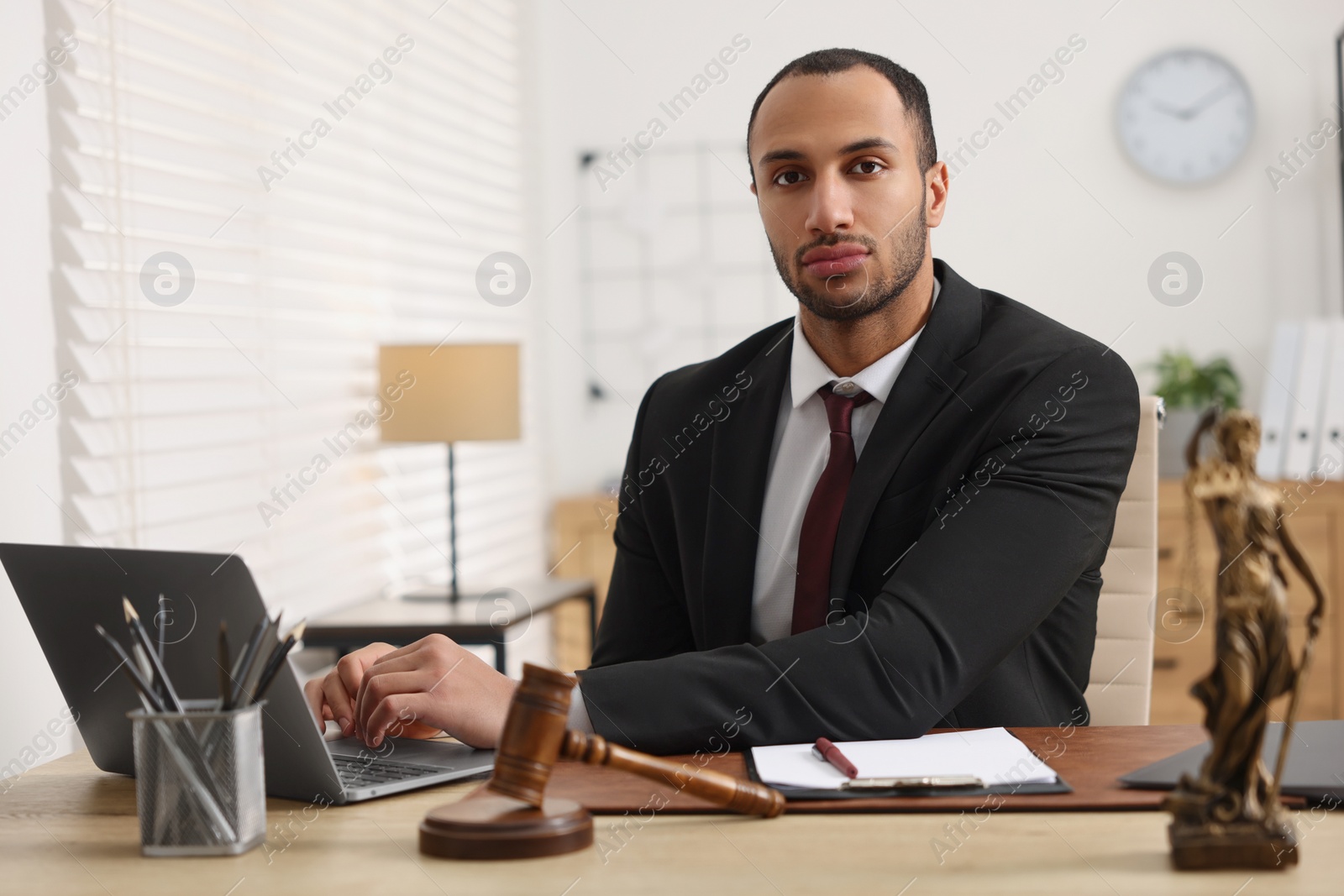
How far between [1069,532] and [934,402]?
0.25m

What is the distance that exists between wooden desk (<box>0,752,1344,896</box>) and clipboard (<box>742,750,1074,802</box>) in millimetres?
32

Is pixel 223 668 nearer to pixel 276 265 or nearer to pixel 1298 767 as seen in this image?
pixel 1298 767

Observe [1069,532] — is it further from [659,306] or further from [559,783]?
[659,306]

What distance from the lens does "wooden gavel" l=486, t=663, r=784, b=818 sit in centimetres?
83

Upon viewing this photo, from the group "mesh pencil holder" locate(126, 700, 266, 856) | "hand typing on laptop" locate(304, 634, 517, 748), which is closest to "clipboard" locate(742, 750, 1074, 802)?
"hand typing on laptop" locate(304, 634, 517, 748)

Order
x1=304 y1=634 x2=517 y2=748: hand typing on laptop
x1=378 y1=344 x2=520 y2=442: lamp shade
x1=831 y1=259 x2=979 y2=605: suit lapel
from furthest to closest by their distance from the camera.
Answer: x1=378 y1=344 x2=520 y2=442: lamp shade < x1=831 y1=259 x2=979 y2=605: suit lapel < x1=304 y1=634 x2=517 y2=748: hand typing on laptop

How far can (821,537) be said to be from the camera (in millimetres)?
1445

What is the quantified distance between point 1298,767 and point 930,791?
0.91ft

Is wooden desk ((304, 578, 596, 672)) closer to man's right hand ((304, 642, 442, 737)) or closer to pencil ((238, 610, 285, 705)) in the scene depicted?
man's right hand ((304, 642, 442, 737))

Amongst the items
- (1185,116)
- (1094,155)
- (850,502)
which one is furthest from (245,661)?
(1185,116)

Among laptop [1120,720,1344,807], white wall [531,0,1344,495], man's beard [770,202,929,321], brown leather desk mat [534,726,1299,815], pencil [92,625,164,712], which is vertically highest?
white wall [531,0,1344,495]

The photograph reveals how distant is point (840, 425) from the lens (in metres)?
1.52

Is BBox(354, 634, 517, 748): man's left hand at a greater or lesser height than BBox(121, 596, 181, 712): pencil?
lesser

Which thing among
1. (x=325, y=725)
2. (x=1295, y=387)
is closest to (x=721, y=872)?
(x=325, y=725)
